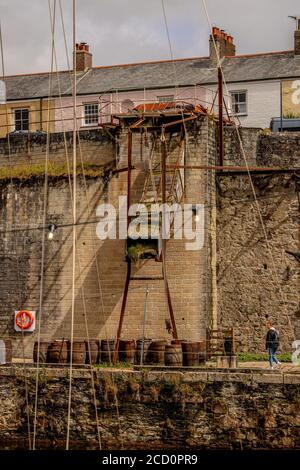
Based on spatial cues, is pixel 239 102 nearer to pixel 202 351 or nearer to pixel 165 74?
pixel 165 74

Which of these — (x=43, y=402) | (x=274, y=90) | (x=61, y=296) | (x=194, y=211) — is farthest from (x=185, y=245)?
(x=274, y=90)

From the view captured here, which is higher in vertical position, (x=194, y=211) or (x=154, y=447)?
(x=194, y=211)

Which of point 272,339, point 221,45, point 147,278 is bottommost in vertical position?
point 272,339

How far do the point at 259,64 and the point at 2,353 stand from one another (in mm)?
18391

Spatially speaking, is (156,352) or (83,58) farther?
(83,58)

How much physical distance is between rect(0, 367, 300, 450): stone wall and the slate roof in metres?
17.7

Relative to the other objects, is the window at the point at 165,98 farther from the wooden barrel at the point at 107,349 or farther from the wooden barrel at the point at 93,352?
the wooden barrel at the point at 93,352

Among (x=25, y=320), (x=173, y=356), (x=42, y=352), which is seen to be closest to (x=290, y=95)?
(x=25, y=320)

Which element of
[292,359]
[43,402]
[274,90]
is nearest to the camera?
[43,402]

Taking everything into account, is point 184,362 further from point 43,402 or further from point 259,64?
point 259,64

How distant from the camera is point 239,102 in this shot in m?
49.1

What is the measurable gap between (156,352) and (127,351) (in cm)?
97

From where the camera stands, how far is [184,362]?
3453 centimetres
